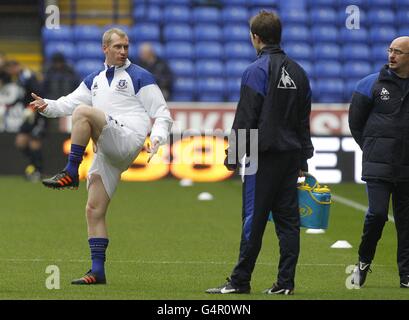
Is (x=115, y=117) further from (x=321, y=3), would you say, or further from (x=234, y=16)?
(x=321, y=3)

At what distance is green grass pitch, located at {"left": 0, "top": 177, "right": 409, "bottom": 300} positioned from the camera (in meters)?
9.23

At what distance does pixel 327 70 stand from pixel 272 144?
16934mm

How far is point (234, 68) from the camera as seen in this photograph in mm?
25156

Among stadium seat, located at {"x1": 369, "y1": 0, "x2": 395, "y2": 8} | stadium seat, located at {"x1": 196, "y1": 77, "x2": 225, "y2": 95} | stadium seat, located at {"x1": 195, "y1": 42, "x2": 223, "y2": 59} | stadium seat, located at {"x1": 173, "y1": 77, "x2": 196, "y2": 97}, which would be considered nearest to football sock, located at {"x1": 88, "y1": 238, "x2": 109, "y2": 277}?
stadium seat, located at {"x1": 173, "y1": 77, "x2": 196, "y2": 97}

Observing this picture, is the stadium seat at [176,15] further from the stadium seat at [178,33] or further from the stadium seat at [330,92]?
the stadium seat at [330,92]

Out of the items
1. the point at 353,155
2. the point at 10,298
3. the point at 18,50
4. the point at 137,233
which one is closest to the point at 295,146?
the point at 10,298

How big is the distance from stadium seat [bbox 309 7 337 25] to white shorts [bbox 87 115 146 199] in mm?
17237

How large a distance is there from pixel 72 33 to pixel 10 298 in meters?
17.4

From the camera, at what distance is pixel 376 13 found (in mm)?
26578

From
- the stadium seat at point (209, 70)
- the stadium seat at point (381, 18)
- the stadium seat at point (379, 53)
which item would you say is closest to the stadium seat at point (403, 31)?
the stadium seat at point (381, 18)

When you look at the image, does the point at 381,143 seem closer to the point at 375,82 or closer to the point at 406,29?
the point at 375,82

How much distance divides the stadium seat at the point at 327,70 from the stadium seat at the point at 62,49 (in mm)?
4986

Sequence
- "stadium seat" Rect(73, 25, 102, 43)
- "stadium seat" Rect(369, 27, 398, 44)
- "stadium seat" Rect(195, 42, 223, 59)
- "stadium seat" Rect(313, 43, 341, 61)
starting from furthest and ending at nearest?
"stadium seat" Rect(369, 27, 398, 44), "stadium seat" Rect(313, 43, 341, 61), "stadium seat" Rect(195, 42, 223, 59), "stadium seat" Rect(73, 25, 102, 43)

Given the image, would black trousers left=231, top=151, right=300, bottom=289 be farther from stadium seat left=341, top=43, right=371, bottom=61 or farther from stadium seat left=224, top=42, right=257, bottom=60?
stadium seat left=341, top=43, right=371, bottom=61
